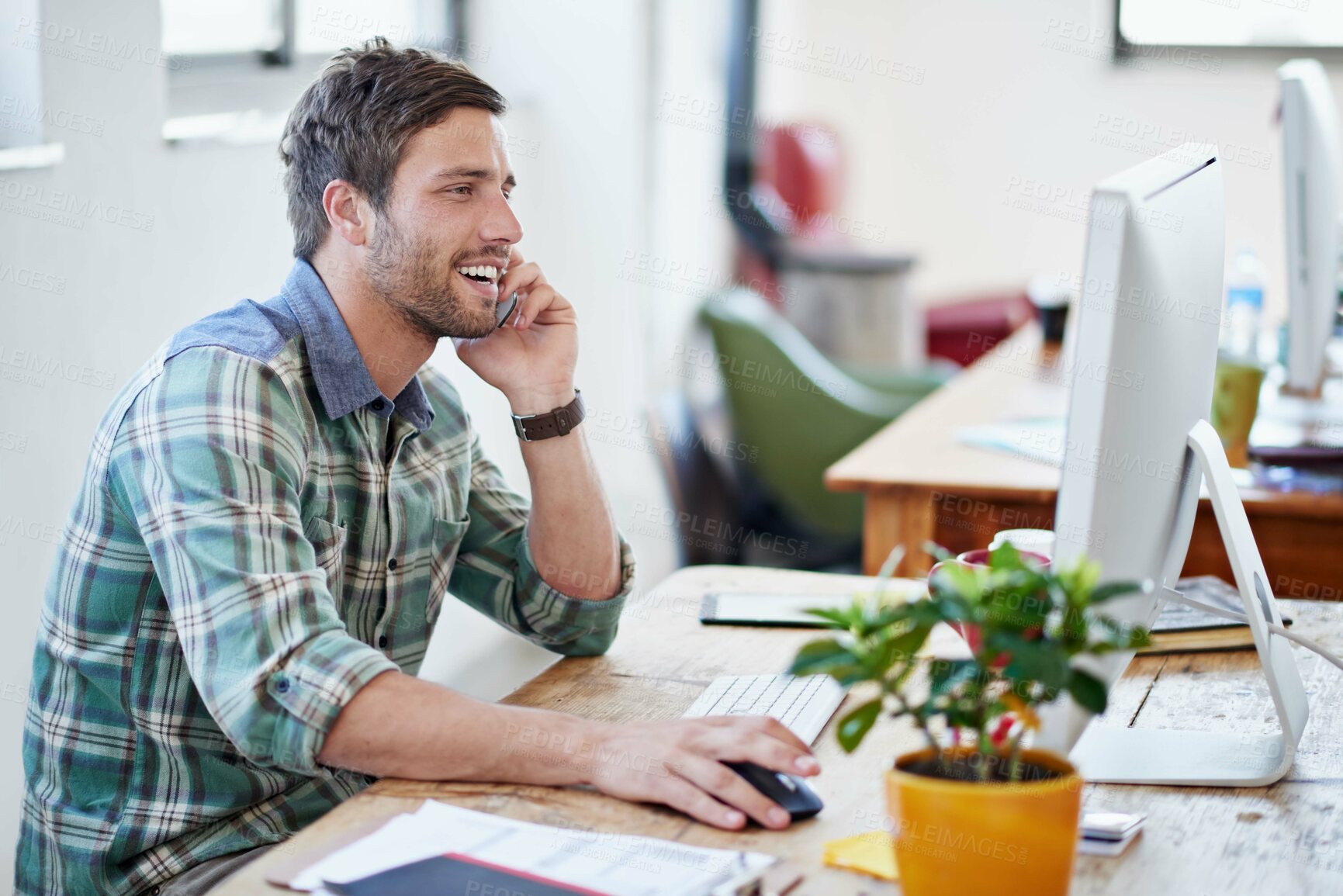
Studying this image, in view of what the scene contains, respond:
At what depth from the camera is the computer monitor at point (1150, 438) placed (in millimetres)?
903

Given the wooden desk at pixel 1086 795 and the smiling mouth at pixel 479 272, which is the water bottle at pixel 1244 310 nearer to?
the wooden desk at pixel 1086 795

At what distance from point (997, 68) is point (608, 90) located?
7.87ft

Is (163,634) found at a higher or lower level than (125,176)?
lower

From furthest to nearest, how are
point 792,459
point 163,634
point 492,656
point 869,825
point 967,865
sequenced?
1. point 792,459
2. point 492,656
3. point 163,634
4. point 869,825
5. point 967,865

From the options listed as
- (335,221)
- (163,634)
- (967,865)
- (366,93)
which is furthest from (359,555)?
(967,865)

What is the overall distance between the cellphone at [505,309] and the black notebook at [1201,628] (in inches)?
32.0

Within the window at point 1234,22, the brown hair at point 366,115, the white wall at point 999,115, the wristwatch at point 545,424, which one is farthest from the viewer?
the white wall at point 999,115

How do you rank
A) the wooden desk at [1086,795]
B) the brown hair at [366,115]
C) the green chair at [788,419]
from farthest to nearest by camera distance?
the green chair at [788,419] → the brown hair at [366,115] → the wooden desk at [1086,795]

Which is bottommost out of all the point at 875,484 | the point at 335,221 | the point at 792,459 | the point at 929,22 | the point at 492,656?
the point at 492,656

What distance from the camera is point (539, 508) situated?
1586mm

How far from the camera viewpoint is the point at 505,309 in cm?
166

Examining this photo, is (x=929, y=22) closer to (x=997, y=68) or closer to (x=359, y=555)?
(x=997, y=68)

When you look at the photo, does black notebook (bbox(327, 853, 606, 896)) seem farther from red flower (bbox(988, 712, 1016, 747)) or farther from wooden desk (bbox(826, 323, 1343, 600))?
wooden desk (bbox(826, 323, 1343, 600))

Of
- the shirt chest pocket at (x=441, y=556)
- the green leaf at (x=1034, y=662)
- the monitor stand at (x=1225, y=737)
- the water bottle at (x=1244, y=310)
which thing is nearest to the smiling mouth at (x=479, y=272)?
the shirt chest pocket at (x=441, y=556)
